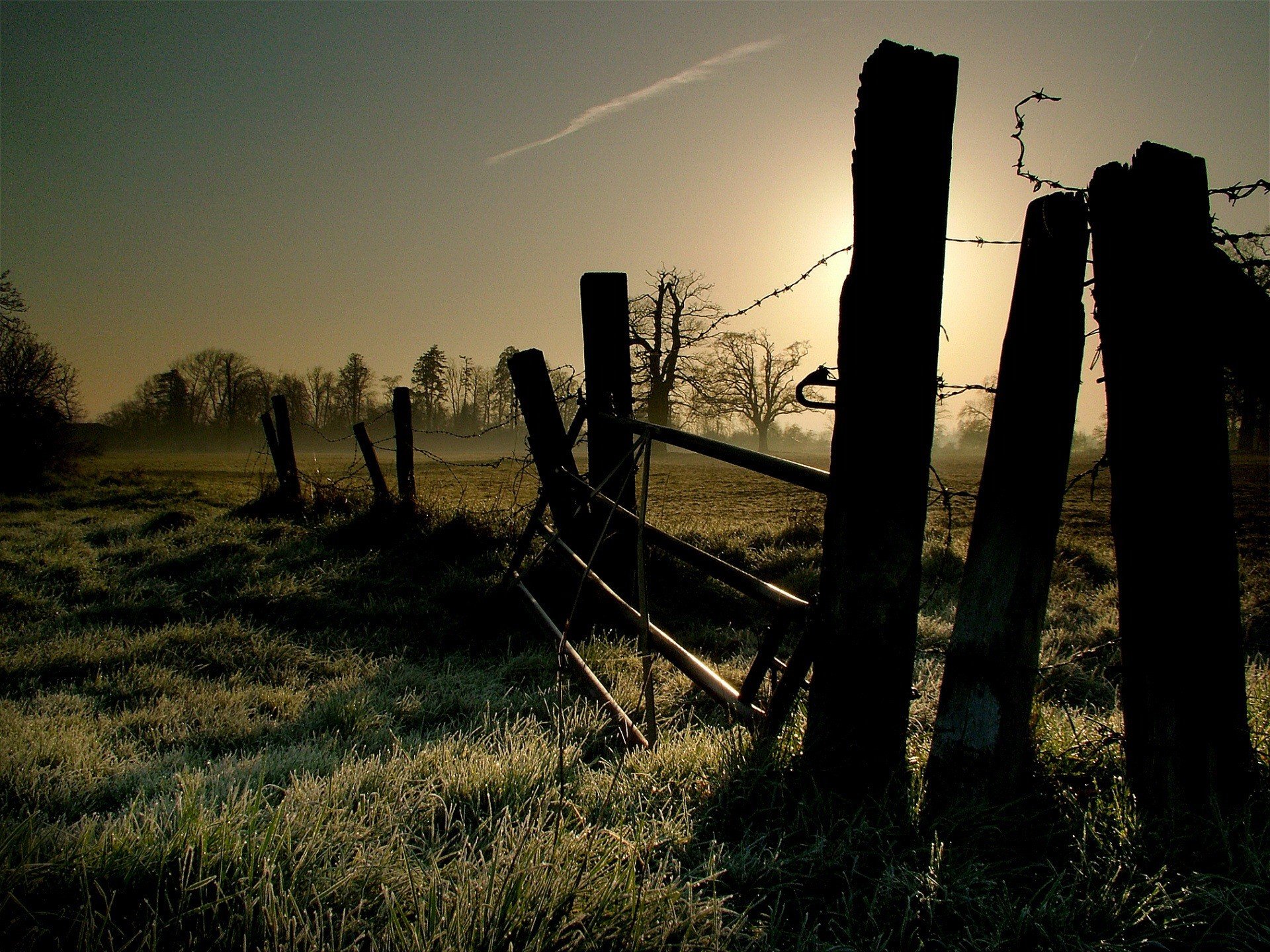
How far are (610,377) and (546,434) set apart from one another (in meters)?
0.80

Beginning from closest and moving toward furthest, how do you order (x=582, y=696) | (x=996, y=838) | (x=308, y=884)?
(x=308, y=884) < (x=996, y=838) < (x=582, y=696)

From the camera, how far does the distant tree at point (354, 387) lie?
82312 mm

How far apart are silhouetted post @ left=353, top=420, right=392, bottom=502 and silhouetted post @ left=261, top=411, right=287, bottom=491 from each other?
1315 mm

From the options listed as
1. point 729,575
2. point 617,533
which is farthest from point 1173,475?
point 617,533

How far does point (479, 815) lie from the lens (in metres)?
2.02

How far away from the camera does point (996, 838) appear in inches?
76.4

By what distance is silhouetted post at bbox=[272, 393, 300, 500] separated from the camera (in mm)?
9766

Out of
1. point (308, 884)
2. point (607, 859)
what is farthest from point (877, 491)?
point (308, 884)

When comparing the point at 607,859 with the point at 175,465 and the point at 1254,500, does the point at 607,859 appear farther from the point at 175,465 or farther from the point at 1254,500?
the point at 175,465

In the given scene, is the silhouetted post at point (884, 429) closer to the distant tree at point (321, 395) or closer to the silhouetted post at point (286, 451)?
the silhouetted post at point (286, 451)

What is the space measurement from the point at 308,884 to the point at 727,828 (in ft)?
3.83

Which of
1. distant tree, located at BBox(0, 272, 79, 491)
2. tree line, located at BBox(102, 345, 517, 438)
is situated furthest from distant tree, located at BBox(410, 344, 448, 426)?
distant tree, located at BBox(0, 272, 79, 491)

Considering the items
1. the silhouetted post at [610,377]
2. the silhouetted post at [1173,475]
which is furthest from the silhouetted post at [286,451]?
the silhouetted post at [1173,475]

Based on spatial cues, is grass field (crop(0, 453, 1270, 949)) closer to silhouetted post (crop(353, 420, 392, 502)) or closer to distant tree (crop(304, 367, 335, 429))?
silhouetted post (crop(353, 420, 392, 502))
